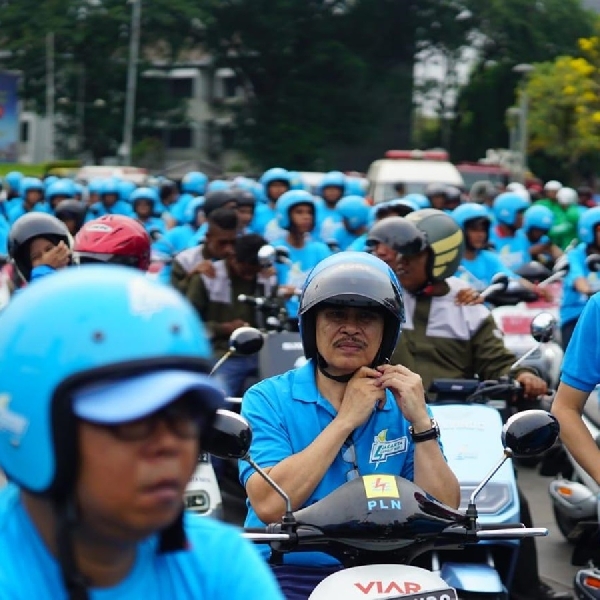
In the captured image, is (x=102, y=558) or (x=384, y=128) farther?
(x=384, y=128)

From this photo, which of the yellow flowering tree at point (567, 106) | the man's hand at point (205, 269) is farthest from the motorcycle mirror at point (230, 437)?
the yellow flowering tree at point (567, 106)

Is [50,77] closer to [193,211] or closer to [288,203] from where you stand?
[193,211]

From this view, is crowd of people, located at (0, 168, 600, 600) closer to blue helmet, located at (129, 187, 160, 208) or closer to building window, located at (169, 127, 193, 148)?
blue helmet, located at (129, 187, 160, 208)

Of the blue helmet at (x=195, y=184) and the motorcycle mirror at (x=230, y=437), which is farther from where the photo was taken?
the blue helmet at (x=195, y=184)

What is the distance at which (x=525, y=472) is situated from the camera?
37.3 feet

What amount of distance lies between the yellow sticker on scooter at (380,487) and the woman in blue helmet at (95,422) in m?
1.71

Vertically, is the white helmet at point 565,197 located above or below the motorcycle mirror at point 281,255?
below

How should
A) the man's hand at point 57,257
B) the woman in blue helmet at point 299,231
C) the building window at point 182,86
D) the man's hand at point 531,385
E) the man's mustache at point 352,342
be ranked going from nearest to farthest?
the man's mustache at point 352,342, the man's hand at point 531,385, the man's hand at point 57,257, the woman in blue helmet at point 299,231, the building window at point 182,86

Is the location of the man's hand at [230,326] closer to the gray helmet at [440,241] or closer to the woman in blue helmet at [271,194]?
the gray helmet at [440,241]

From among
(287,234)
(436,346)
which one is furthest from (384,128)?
(436,346)

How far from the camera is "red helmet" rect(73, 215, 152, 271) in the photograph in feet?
22.6

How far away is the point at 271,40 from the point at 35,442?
61.2m

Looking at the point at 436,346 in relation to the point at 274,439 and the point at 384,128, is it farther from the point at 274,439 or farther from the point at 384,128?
the point at 384,128

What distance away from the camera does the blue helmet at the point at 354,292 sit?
457 centimetres
